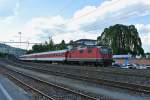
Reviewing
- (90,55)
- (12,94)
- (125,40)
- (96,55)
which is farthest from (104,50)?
(125,40)

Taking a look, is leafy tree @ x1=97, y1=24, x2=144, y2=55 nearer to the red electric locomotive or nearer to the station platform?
the red electric locomotive

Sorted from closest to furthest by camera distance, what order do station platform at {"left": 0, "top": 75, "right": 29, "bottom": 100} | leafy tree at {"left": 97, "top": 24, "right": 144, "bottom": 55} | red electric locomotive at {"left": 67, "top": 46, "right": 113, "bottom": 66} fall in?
station platform at {"left": 0, "top": 75, "right": 29, "bottom": 100}
red electric locomotive at {"left": 67, "top": 46, "right": 113, "bottom": 66}
leafy tree at {"left": 97, "top": 24, "right": 144, "bottom": 55}

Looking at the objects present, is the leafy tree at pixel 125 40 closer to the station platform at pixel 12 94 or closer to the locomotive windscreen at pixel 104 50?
the locomotive windscreen at pixel 104 50

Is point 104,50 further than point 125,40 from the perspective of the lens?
No

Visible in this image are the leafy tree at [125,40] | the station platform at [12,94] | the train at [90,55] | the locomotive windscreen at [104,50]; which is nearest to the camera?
the station platform at [12,94]

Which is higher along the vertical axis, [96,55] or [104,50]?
[104,50]

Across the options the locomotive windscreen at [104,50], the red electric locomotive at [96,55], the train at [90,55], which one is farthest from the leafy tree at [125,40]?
the locomotive windscreen at [104,50]

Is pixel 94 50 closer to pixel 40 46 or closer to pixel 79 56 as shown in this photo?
pixel 79 56

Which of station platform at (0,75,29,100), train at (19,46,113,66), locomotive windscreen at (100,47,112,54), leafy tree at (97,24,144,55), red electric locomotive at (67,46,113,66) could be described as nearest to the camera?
station platform at (0,75,29,100)

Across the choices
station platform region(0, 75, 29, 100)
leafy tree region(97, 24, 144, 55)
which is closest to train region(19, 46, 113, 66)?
station platform region(0, 75, 29, 100)

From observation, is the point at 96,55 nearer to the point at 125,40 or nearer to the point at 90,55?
the point at 90,55

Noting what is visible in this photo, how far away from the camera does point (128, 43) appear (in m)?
116

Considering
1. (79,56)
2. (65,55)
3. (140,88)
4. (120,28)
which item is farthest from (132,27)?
(140,88)

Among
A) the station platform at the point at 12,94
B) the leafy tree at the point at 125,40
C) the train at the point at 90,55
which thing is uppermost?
the leafy tree at the point at 125,40
